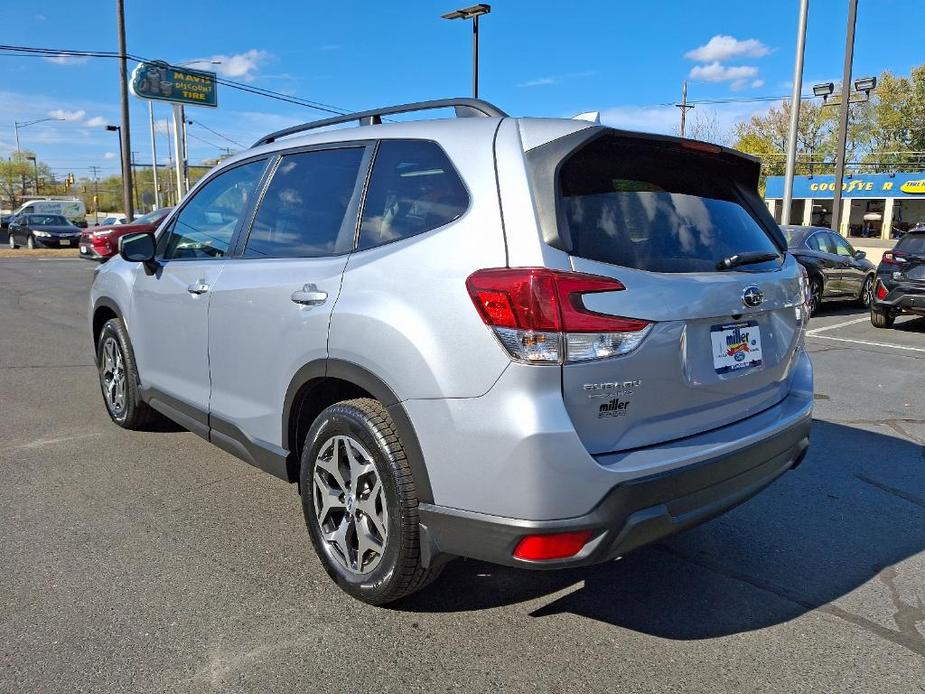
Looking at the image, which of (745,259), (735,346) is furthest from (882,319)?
(735,346)

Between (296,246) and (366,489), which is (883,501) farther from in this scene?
(296,246)

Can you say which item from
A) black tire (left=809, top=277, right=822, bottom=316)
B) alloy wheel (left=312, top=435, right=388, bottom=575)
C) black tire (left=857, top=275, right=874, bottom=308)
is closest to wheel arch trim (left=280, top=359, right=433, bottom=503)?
alloy wheel (left=312, top=435, right=388, bottom=575)

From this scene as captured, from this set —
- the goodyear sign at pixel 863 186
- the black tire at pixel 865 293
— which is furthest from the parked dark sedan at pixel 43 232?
the goodyear sign at pixel 863 186

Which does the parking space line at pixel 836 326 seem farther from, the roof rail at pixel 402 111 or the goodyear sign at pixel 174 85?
the goodyear sign at pixel 174 85

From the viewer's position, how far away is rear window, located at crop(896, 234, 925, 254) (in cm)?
1035

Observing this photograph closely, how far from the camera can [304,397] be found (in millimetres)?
3094

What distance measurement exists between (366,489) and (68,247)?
31423mm

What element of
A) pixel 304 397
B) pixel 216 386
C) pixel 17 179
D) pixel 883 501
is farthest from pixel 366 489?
pixel 17 179

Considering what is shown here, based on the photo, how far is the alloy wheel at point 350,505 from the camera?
2.73 m

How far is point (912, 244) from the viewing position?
412 inches

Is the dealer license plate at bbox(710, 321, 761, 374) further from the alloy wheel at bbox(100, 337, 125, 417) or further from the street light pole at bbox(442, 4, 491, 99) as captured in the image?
the street light pole at bbox(442, 4, 491, 99)

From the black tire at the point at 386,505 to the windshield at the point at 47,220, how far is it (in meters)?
32.1

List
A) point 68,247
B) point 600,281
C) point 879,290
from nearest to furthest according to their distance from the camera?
point 600,281 → point 879,290 → point 68,247

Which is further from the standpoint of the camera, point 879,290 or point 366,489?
point 879,290
